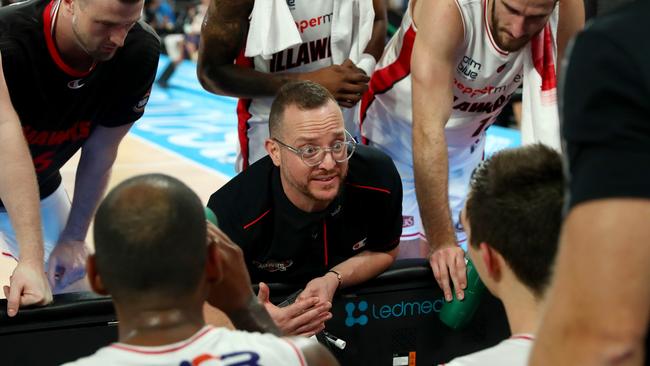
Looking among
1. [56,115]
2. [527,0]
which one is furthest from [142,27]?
[527,0]

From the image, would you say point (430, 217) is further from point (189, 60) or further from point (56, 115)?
point (189, 60)

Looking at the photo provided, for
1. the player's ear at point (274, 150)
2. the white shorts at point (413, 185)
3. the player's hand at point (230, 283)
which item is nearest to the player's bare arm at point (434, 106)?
the player's ear at point (274, 150)

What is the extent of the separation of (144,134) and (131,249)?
979cm

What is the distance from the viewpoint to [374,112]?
4.02 meters

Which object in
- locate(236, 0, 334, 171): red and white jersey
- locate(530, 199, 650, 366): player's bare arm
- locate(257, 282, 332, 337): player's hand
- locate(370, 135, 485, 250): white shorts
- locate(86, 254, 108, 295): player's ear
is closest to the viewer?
locate(530, 199, 650, 366): player's bare arm

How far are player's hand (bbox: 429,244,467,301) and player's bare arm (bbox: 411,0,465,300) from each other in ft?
0.44

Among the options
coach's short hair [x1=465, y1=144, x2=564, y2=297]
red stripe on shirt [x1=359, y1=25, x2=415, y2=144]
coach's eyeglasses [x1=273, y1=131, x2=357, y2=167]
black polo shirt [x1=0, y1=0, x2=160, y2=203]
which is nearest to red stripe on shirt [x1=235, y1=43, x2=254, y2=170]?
black polo shirt [x1=0, y1=0, x2=160, y2=203]

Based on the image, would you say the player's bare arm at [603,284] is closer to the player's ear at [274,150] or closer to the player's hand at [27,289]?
the player's hand at [27,289]

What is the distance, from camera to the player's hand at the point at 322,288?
2654 mm

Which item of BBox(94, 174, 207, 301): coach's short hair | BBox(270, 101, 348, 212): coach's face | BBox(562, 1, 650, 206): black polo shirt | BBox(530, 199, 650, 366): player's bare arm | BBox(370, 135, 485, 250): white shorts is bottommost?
BBox(370, 135, 485, 250): white shorts

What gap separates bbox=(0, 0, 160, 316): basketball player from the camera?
115 inches

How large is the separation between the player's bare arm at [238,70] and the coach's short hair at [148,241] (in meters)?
1.88

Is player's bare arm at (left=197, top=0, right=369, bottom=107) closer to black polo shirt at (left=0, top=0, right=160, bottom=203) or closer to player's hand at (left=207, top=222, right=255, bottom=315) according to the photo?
black polo shirt at (left=0, top=0, right=160, bottom=203)

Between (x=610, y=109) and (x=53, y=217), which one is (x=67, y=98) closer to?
(x=53, y=217)
